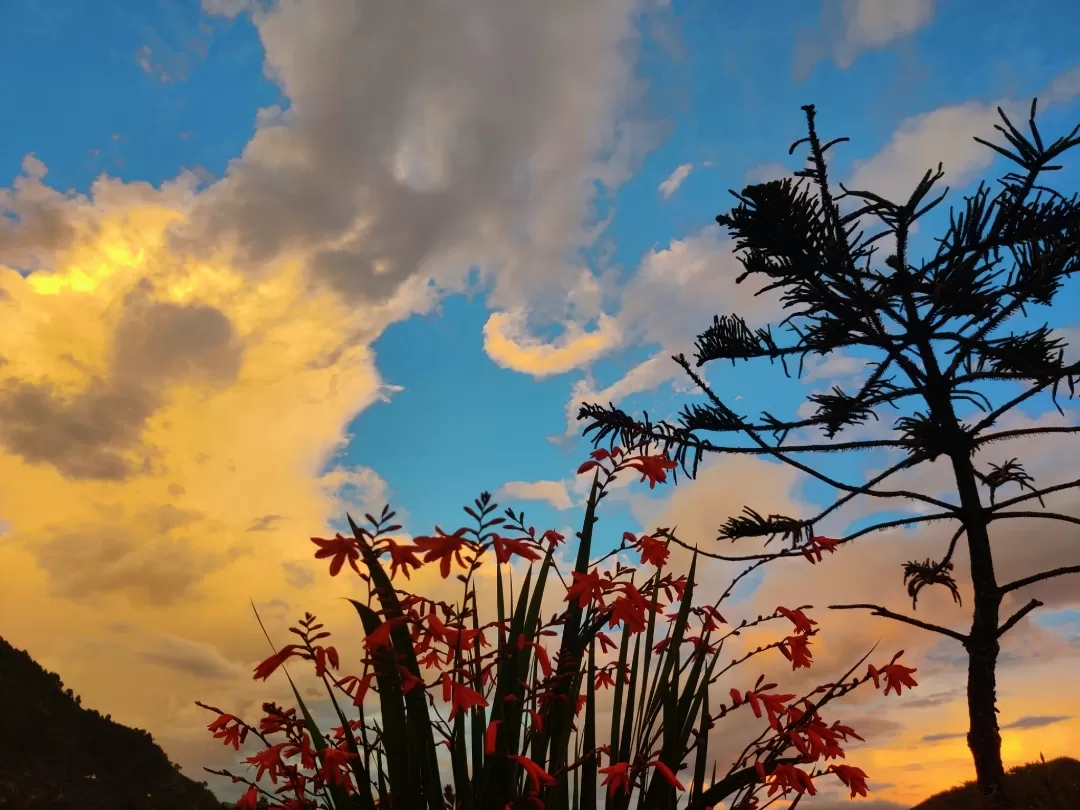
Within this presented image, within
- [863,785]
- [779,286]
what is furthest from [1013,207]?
[863,785]

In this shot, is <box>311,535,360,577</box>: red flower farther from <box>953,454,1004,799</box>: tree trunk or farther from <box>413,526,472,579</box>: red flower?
<box>953,454,1004,799</box>: tree trunk

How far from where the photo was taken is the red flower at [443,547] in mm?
1789

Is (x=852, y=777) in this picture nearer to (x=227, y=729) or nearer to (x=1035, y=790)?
(x=227, y=729)

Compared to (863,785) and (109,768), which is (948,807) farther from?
(109,768)

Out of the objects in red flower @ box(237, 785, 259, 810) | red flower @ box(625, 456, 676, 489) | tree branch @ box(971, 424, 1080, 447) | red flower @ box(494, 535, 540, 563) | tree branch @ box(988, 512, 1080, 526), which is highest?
→ tree branch @ box(971, 424, 1080, 447)

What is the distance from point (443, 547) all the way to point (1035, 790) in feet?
→ 21.1

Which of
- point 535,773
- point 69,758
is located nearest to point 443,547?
point 535,773

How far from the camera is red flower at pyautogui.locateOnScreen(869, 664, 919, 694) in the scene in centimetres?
267

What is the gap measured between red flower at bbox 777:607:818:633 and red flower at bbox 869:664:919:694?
9.7 inches

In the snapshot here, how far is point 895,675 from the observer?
2686mm

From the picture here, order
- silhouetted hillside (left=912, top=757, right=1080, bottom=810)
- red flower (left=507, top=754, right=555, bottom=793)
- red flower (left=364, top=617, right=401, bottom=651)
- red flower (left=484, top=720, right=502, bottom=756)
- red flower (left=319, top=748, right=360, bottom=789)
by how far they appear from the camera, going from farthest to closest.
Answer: silhouetted hillside (left=912, top=757, right=1080, bottom=810)
red flower (left=319, top=748, right=360, bottom=789)
red flower (left=484, top=720, right=502, bottom=756)
red flower (left=507, top=754, right=555, bottom=793)
red flower (left=364, top=617, right=401, bottom=651)

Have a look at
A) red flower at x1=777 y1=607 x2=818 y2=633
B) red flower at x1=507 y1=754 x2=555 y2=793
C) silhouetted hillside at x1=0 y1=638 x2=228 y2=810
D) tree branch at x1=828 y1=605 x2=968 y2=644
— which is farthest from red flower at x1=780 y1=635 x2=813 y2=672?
silhouetted hillside at x1=0 y1=638 x2=228 y2=810

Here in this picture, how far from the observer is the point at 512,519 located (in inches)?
89.7

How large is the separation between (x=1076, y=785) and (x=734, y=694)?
5.50 m
